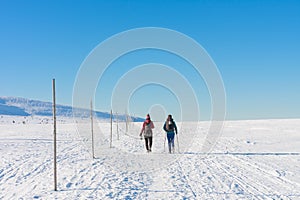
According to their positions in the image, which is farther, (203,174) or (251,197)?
(203,174)

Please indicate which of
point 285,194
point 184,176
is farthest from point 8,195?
point 285,194

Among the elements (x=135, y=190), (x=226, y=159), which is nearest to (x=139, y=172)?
→ (x=135, y=190)

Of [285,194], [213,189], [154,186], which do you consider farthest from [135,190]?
[285,194]

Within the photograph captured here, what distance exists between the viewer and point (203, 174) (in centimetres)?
1055

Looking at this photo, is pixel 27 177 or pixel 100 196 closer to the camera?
pixel 100 196

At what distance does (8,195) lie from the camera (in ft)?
25.7

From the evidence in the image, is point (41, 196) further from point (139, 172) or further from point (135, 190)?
point (139, 172)

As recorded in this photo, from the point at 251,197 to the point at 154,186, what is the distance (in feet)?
8.58

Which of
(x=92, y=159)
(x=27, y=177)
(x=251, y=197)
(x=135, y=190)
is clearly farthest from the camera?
(x=92, y=159)

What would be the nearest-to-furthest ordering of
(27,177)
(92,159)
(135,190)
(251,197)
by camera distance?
(251,197) → (135,190) → (27,177) → (92,159)

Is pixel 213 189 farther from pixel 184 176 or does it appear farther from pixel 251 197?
pixel 184 176

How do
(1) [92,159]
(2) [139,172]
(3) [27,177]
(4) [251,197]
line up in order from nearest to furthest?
(4) [251,197] → (3) [27,177] → (2) [139,172] → (1) [92,159]

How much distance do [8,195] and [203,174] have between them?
603 cm

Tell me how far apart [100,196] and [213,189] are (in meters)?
3.02
